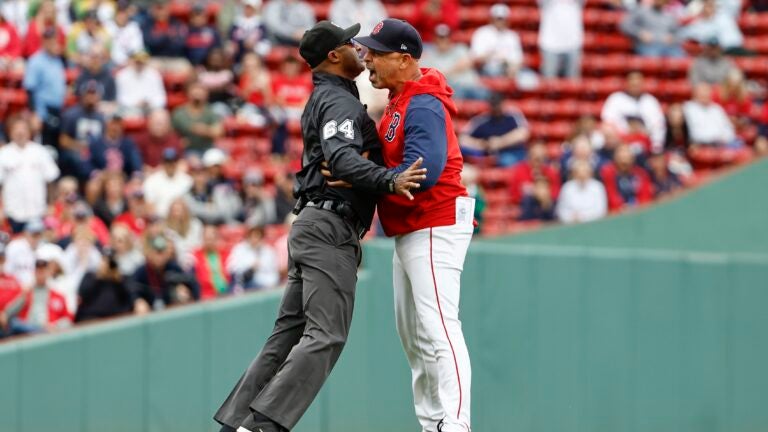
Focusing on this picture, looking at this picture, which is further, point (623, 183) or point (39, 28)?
point (39, 28)

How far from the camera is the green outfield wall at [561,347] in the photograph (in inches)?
363

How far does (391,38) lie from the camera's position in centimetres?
638

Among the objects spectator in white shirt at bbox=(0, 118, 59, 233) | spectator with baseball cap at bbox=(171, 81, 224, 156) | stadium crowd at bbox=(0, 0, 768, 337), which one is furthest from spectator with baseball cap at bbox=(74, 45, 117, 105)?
spectator in white shirt at bbox=(0, 118, 59, 233)

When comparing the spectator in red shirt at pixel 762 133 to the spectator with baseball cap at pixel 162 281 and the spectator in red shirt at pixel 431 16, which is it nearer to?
the spectator in red shirt at pixel 431 16

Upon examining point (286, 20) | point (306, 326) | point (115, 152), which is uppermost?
point (286, 20)

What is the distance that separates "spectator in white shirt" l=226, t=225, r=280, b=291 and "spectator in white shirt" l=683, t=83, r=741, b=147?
17.4 ft

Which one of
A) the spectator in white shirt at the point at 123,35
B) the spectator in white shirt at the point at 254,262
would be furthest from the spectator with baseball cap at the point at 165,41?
the spectator in white shirt at the point at 254,262

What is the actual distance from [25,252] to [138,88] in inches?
120

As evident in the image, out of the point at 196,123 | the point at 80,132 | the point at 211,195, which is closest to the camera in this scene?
the point at 211,195

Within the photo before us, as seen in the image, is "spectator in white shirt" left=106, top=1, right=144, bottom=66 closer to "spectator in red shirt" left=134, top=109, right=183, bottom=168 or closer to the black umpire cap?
"spectator in red shirt" left=134, top=109, right=183, bottom=168

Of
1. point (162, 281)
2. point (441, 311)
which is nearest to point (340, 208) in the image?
point (441, 311)

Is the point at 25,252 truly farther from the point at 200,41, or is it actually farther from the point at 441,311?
the point at 441,311

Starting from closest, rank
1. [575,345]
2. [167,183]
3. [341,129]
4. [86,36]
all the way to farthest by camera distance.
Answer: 1. [341,129]
2. [575,345]
3. [167,183]
4. [86,36]

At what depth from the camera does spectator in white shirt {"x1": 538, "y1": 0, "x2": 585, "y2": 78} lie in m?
16.3
